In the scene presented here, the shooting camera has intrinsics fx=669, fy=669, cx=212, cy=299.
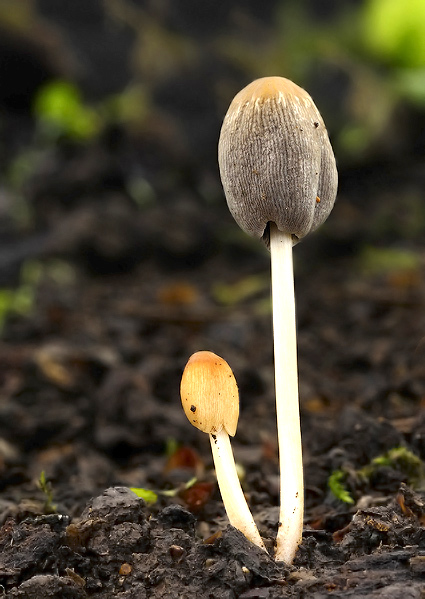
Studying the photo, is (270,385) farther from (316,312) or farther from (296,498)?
(296,498)

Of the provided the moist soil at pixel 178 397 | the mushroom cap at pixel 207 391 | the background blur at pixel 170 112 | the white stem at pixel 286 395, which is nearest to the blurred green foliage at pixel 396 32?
the background blur at pixel 170 112

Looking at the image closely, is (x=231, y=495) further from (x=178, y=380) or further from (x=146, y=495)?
(x=178, y=380)

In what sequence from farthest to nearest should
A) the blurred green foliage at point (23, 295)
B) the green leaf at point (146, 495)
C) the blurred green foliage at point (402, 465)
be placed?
the blurred green foliage at point (23, 295), the blurred green foliage at point (402, 465), the green leaf at point (146, 495)

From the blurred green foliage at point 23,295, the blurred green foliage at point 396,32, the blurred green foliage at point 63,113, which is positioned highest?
the blurred green foliage at point 396,32

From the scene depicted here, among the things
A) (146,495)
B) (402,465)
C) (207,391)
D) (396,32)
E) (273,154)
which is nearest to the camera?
(273,154)

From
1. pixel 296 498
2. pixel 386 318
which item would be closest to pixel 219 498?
pixel 296 498

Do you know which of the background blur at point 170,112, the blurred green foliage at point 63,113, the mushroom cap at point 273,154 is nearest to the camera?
the mushroom cap at point 273,154

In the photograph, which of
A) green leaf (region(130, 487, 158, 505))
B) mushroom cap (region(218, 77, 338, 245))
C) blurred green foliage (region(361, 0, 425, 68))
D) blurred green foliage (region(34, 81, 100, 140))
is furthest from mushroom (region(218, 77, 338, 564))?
blurred green foliage (region(361, 0, 425, 68))

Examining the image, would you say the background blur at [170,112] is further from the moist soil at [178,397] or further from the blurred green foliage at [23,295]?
the blurred green foliage at [23,295]

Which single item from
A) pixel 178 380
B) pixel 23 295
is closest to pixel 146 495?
pixel 178 380
